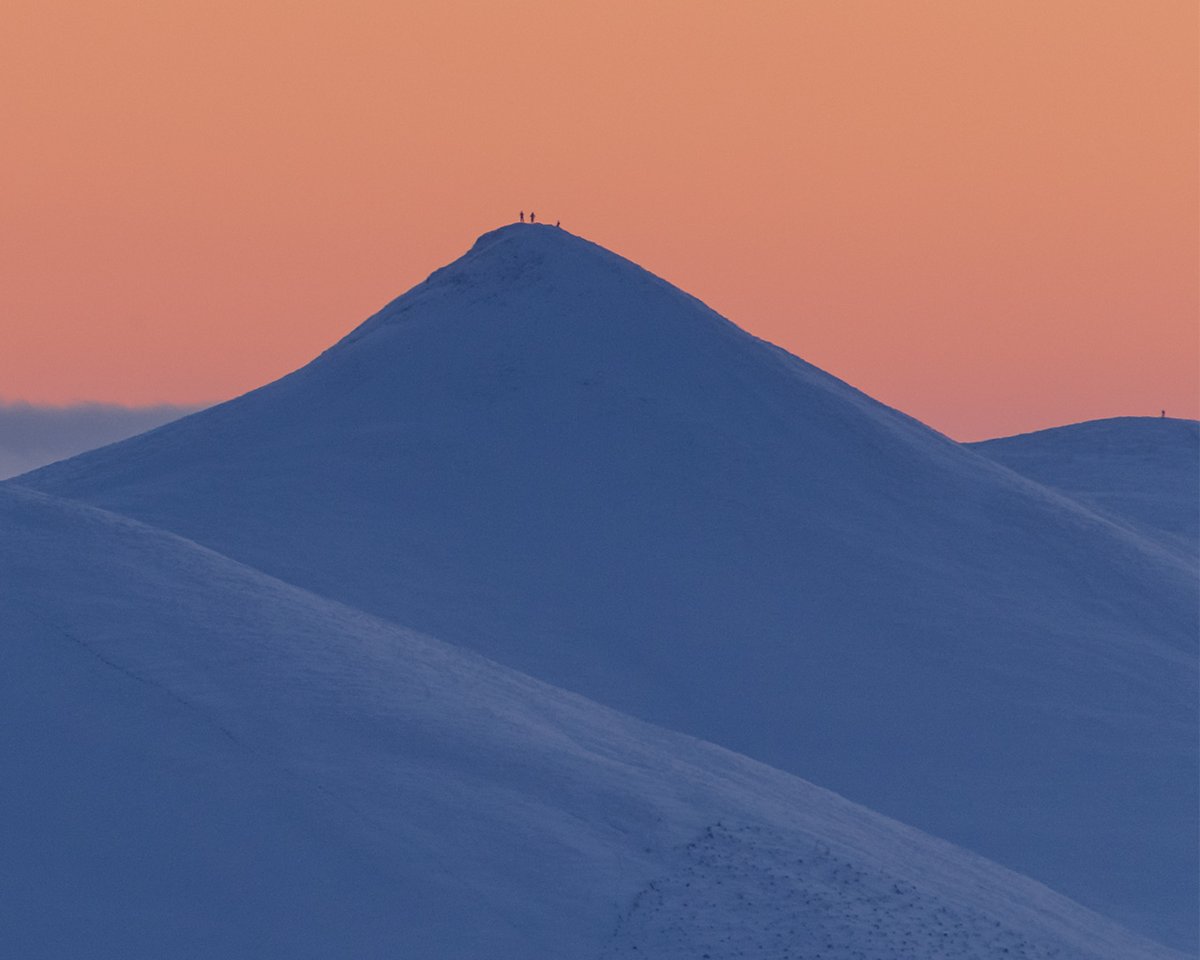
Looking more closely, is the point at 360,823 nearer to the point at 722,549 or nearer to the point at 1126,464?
the point at 722,549

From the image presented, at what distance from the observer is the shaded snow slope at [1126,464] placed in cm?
6112

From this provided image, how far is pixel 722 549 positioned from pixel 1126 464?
123 ft

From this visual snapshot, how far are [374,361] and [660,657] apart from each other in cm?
1747

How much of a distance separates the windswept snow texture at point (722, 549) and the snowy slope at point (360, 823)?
6828 mm

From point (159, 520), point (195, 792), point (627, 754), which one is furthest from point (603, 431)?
point (195, 792)

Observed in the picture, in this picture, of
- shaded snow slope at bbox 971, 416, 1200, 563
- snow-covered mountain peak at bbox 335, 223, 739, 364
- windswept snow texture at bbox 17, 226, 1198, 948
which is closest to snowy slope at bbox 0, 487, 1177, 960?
windswept snow texture at bbox 17, 226, 1198, 948

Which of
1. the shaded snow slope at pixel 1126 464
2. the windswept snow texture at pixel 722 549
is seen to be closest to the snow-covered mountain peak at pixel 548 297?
the windswept snow texture at pixel 722 549

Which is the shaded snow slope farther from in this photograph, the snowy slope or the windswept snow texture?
the snowy slope

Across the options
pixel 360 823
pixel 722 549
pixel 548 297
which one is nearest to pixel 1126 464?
pixel 548 297

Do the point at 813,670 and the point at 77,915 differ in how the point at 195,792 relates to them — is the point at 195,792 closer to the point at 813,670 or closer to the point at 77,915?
the point at 77,915

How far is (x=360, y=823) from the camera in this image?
741 inches

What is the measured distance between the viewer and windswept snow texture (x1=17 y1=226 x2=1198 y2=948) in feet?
104

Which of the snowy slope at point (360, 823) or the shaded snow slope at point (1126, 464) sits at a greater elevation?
the shaded snow slope at point (1126, 464)

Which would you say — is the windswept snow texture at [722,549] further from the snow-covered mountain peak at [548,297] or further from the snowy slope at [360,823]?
the snowy slope at [360,823]
